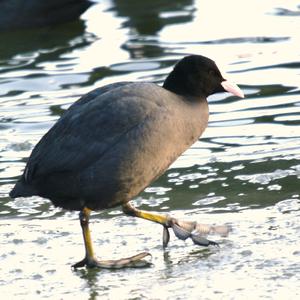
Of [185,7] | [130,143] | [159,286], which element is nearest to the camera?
[159,286]

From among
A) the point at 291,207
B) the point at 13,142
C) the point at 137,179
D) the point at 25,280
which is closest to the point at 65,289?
the point at 25,280

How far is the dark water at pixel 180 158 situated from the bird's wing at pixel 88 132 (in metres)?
0.47

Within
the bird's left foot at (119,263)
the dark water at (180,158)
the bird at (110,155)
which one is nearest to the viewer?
the dark water at (180,158)

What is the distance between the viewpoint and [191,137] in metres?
5.93

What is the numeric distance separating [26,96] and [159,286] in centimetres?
457

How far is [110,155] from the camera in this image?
559 cm

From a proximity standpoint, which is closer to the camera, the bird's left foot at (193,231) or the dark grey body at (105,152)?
the dark grey body at (105,152)

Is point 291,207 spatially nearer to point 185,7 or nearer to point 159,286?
point 159,286

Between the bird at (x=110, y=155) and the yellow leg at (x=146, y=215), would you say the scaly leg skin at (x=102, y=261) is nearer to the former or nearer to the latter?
the bird at (x=110, y=155)

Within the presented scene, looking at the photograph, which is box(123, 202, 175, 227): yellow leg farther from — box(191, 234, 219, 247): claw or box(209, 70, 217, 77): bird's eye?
box(209, 70, 217, 77): bird's eye

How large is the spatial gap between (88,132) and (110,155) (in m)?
0.18

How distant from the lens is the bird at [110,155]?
18.3 feet

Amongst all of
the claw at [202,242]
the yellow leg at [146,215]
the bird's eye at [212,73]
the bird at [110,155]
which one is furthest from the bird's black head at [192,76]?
the claw at [202,242]

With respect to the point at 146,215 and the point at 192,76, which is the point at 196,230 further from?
the point at 192,76
